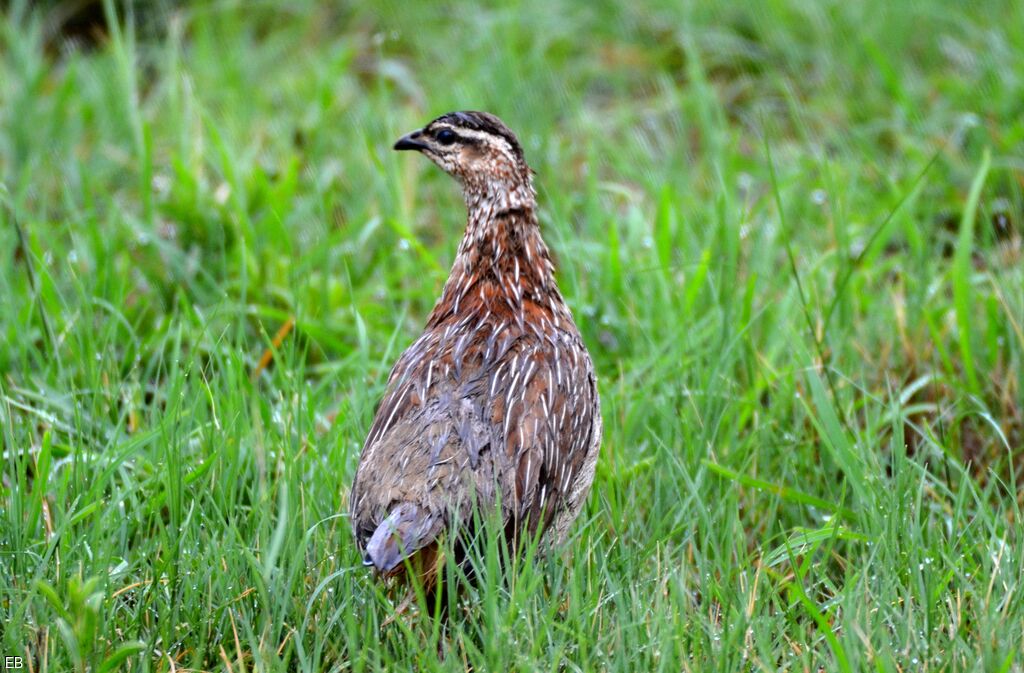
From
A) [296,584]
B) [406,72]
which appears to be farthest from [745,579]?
[406,72]

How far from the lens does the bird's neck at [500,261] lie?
4438 millimetres

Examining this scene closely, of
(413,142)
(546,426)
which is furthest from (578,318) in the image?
(546,426)


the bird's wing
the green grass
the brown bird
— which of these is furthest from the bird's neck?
the green grass

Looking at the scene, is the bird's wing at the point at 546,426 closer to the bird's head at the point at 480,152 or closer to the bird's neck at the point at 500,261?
the bird's neck at the point at 500,261

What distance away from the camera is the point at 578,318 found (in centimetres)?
530

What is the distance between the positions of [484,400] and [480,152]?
2.96ft

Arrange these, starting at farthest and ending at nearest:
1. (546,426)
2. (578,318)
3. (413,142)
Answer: (578,318)
(413,142)
(546,426)

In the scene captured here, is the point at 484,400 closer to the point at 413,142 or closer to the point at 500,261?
the point at 500,261

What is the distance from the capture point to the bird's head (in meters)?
4.52

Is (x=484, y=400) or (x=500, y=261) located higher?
(x=500, y=261)

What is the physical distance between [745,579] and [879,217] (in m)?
2.73

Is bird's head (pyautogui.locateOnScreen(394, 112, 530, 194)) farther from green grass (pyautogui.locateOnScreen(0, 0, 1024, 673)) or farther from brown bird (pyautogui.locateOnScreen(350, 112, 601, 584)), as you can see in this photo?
green grass (pyautogui.locateOnScreen(0, 0, 1024, 673))

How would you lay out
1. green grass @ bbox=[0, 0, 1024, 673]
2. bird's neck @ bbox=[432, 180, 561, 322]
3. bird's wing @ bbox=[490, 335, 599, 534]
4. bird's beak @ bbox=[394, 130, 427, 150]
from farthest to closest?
bird's beak @ bbox=[394, 130, 427, 150]
bird's neck @ bbox=[432, 180, 561, 322]
bird's wing @ bbox=[490, 335, 599, 534]
green grass @ bbox=[0, 0, 1024, 673]

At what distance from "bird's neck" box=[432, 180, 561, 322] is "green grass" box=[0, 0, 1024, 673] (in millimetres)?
515
